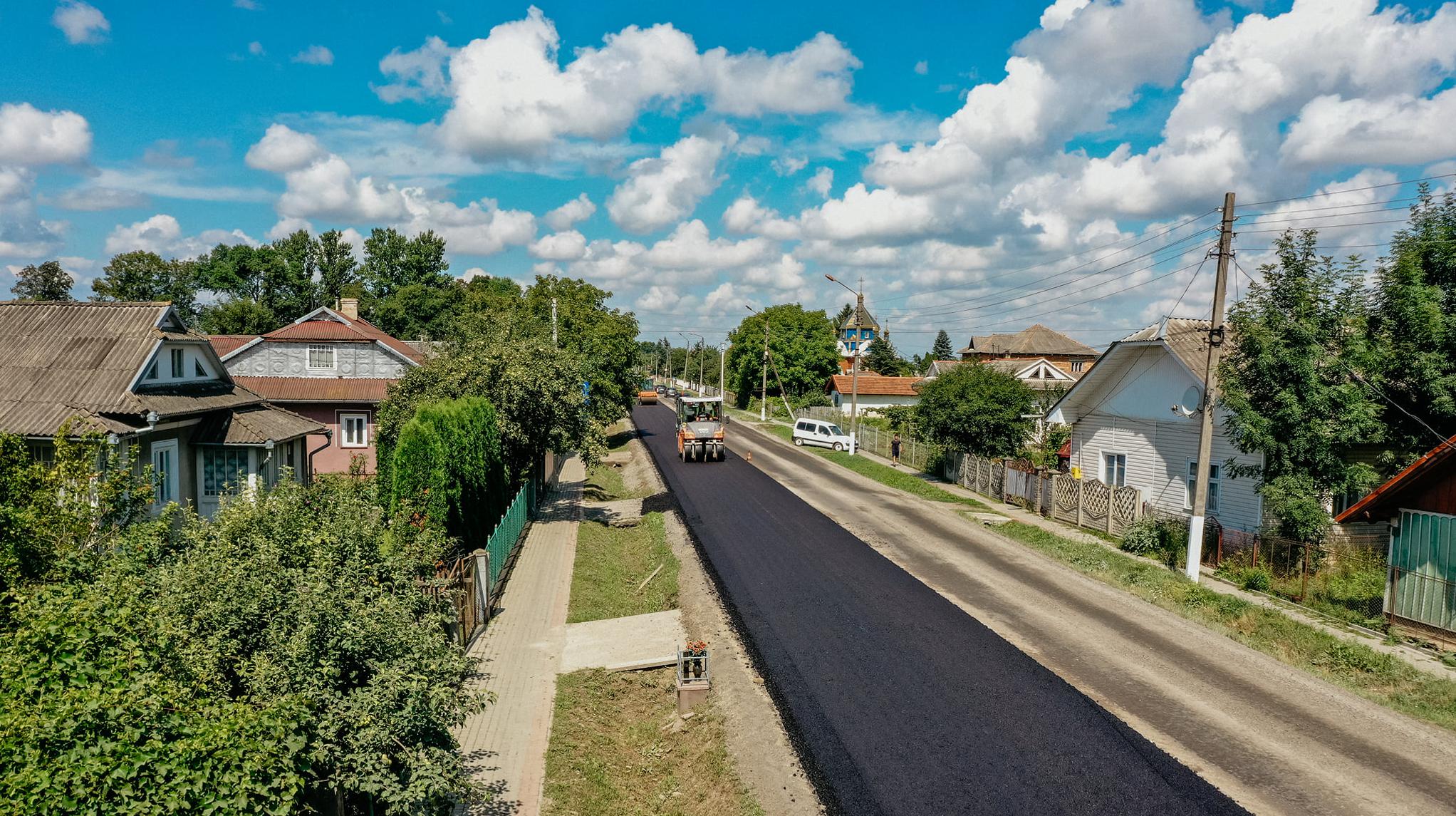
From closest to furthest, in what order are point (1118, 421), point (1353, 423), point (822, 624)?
1. point (822, 624)
2. point (1353, 423)
3. point (1118, 421)

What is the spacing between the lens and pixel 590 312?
4444cm

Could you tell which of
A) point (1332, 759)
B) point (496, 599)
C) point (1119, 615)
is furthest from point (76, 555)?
point (1119, 615)

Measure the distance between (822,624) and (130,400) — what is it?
49.7ft

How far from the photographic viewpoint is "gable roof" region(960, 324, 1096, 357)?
96.2 meters

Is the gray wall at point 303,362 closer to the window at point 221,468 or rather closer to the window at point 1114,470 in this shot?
the window at point 221,468

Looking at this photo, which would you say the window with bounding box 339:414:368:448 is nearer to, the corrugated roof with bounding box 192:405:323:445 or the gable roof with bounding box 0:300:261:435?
the corrugated roof with bounding box 192:405:323:445

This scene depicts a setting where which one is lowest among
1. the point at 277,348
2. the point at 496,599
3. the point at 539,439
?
the point at 496,599

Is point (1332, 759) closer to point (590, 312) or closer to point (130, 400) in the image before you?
point (130, 400)

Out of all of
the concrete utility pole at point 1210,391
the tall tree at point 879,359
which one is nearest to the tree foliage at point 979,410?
the concrete utility pole at point 1210,391

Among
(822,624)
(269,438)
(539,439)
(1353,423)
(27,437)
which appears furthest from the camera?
(539,439)

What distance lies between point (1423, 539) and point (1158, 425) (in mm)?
10537

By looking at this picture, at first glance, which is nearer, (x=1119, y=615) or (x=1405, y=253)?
(x=1119, y=615)

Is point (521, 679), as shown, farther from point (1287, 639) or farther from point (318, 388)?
point (318, 388)

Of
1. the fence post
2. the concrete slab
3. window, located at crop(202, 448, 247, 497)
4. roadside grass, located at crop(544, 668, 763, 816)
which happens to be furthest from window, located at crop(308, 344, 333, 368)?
the fence post
